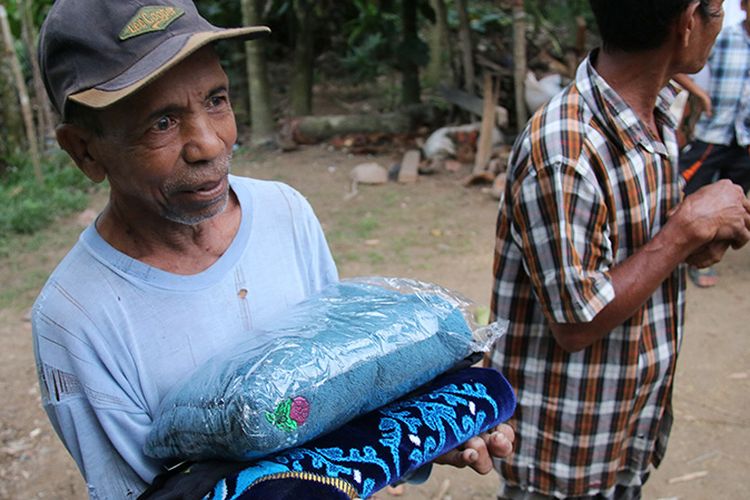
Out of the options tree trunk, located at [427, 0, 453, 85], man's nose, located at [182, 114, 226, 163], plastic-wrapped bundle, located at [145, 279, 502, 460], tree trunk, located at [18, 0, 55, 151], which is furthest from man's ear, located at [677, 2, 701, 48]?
tree trunk, located at [427, 0, 453, 85]

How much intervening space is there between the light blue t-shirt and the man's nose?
9.3 inches

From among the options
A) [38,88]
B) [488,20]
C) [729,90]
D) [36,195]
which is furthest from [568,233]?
[488,20]

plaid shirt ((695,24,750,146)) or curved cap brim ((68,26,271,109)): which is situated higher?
curved cap brim ((68,26,271,109))

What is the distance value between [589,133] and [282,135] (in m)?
7.26

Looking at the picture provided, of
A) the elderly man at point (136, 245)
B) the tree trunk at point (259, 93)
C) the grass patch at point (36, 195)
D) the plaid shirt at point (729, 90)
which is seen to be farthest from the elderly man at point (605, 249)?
the tree trunk at point (259, 93)

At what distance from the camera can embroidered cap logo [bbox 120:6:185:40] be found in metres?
1.16

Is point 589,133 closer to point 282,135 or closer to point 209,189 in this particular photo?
point 209,189

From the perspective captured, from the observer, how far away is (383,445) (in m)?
1.19

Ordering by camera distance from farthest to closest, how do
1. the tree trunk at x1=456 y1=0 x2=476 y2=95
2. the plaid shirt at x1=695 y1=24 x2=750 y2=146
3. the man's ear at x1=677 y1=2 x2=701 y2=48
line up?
1. the tree trunk at x1=456 y1=0 x2=476 y2=95
2. the plaid shirt at x1=695 y1=24 x2=750 y2=146
3. the man's ear at x1=677 y1=2 x2=701 y2=48

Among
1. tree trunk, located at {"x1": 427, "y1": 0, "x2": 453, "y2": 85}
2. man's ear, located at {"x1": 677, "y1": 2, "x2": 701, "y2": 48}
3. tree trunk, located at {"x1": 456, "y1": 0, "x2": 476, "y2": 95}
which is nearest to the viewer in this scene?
man's ear, located at {"x1": 677, "y1": 2, "x2": 701, "y2": 48}

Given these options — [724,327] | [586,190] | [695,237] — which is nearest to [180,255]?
[586,190]

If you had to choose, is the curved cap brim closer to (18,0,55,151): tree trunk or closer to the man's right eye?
the man's right eye

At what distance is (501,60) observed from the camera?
28.9ft

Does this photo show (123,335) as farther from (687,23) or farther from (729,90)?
(729,90)
